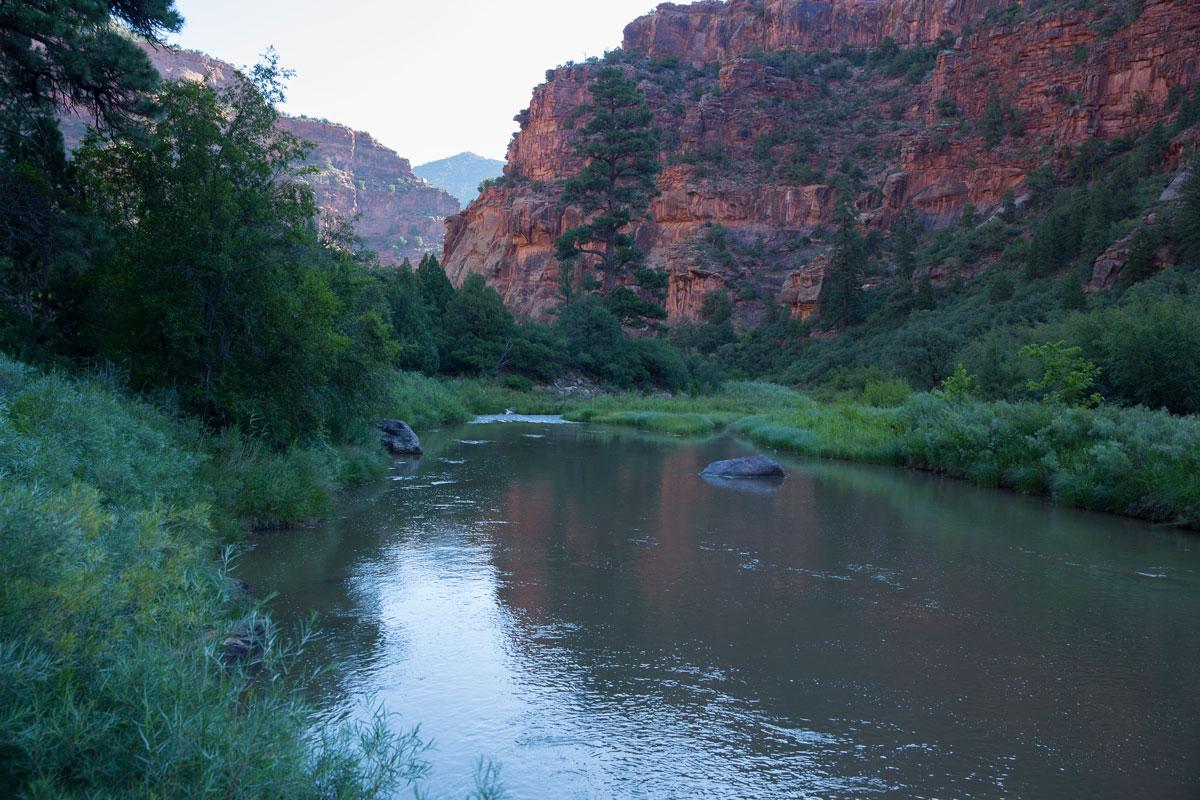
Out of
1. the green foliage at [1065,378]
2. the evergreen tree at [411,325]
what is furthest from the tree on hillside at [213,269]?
the evergreen tree at [411,325]

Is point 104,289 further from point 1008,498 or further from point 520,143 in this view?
point 520,143

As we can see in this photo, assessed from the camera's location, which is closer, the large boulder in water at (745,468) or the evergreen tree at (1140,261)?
the large boulder in water at (745,468)

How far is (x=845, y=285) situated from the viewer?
6222cm

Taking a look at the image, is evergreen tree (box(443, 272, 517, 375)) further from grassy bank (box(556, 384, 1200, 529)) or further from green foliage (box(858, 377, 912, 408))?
green foliage (box(858, 377, 912, 408))

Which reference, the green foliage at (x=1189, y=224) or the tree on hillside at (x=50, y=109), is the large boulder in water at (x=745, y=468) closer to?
the tree on hillside at (x=50, y=109)

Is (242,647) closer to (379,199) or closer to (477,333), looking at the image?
(477,333)

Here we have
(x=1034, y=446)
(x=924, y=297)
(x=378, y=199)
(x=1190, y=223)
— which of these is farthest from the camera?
(x=378, y=199)

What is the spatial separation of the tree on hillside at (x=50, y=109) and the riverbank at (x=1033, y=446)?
685 inches

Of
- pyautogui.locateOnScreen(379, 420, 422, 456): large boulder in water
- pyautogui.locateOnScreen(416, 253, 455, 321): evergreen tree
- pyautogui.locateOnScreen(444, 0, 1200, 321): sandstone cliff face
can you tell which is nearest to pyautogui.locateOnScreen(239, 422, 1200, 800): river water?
pyautogui.locateOnScreen(379, 420, 422, 456): large boulder in water

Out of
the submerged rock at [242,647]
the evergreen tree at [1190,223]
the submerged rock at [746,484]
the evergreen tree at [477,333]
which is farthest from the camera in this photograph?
the evergreen tree at [477,333]

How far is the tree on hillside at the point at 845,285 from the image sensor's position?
201ft

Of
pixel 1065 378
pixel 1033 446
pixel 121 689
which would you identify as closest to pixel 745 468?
pixel 1033 446

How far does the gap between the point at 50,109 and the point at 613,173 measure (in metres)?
45.4

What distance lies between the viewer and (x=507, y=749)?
5996mm
